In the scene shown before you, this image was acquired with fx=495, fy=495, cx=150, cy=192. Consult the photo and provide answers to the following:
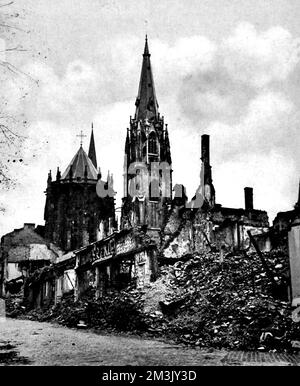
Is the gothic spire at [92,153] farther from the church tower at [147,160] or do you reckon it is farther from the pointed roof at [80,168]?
the church tower at [147,160]

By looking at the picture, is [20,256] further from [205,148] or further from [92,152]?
[92,152]

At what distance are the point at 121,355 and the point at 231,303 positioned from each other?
5.15m

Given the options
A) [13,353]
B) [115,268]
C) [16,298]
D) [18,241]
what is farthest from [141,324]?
[18,241]

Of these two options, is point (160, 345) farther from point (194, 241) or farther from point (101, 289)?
point (194, 241)

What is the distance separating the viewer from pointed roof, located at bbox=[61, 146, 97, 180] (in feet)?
223

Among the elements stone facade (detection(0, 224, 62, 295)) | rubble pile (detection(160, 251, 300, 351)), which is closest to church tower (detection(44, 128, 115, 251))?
stone facade (detection(0, 224, 62, 295))

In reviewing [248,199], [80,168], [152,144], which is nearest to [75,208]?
[80,168]

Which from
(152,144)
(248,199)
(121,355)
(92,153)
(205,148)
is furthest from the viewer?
(92,153)

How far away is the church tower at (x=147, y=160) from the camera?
194 feet

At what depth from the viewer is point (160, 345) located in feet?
43.9

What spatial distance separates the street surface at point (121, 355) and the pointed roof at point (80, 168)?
53.6m

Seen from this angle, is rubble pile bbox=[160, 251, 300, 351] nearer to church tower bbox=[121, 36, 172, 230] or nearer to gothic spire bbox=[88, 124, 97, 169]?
church tower bbox=[121, 36, 172, 230]

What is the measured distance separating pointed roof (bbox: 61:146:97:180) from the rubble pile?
47124mm

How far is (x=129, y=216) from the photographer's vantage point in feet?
191
